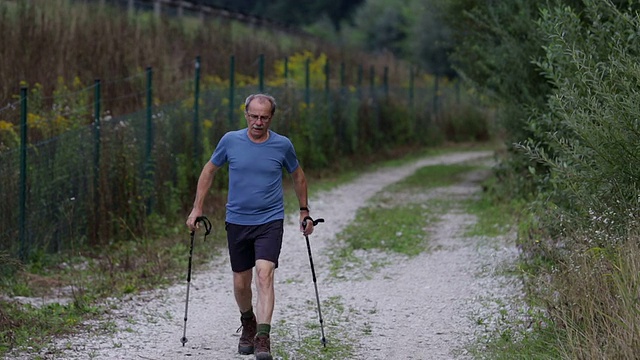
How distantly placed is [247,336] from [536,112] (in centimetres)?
545

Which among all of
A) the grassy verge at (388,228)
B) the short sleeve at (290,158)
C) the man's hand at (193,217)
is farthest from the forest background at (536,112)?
the short sleeve at (290,158)

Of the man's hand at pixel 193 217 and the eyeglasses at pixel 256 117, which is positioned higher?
the eyeglasses at pixel 256 117

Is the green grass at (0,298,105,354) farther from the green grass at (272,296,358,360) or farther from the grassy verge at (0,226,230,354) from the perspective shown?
the green grass at (272,296,358,360)

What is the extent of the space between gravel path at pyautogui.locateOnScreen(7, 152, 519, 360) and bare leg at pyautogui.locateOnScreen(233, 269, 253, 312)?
394mm

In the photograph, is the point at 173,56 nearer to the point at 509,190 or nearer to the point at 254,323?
the point at 509,190

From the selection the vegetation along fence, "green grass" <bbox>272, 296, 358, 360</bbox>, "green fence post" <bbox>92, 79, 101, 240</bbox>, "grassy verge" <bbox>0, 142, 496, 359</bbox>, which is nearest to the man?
"green grass" <bbox>272, 296, 358, 360</bbox>

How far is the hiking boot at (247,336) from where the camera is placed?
8.02 m

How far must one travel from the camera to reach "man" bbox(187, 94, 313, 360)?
762 cm

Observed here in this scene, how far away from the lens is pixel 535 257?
10672mm

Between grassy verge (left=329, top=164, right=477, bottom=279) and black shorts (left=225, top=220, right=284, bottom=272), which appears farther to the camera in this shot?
grassy verge (left=329, top=164, right=477, bottom=279)

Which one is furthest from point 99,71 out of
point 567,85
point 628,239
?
point 628,239

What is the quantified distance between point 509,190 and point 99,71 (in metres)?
6.67

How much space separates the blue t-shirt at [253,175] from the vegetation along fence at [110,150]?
13.1 ft

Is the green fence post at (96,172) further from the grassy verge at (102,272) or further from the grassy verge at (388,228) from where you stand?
the grassy verge at (388,228)
